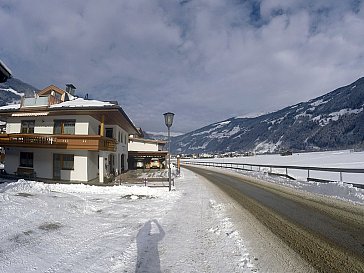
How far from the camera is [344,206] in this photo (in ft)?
34.0

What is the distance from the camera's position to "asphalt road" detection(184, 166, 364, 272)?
507 cm

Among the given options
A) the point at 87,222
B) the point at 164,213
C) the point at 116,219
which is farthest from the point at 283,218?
the point at 87,222

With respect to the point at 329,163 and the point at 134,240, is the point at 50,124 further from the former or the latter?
the point at 329,163

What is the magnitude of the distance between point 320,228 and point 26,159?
79.8 feet

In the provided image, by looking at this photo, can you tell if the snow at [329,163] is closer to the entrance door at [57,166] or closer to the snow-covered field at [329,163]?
the snow-covered field at [329,163]

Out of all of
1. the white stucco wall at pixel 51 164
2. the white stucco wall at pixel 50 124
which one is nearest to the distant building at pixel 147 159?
the white stucco wall at pixel 50 124

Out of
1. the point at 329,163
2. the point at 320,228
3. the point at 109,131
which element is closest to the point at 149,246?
the point at 320,228

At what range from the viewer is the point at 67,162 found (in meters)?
23.0

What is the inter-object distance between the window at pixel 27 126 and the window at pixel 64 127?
8.81 feet

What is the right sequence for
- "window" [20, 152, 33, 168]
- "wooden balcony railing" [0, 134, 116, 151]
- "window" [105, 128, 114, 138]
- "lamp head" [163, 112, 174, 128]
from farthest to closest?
1. "window" [105, 128, 114, 138]
2. "window" [20, 152, 33, 168]
3. "wooden balcony railing" [0, 134, 116, 151]
4. "lamp head" [163, 112, 174, 128]

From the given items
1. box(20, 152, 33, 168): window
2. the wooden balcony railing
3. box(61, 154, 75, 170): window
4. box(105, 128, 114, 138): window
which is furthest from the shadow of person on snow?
box(105, 128, 114, 138): window

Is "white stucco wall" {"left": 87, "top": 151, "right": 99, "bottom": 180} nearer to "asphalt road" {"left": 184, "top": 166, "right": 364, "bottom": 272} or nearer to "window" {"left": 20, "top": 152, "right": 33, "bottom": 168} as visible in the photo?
"window" {"left": 20, "top": 152, "right": 33, "bottom": 168}

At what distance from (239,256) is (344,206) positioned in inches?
282

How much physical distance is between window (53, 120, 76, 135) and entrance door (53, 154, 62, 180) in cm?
210
